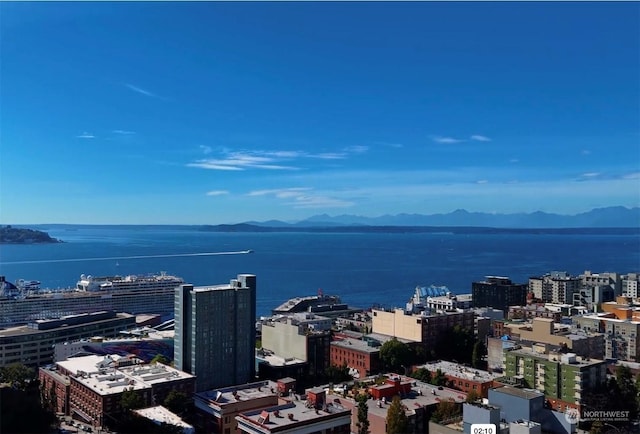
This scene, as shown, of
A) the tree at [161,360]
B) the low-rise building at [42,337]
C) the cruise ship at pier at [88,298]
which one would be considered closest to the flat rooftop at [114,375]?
the tree at [161,360]

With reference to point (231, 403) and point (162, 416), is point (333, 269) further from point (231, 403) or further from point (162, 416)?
point (162, 416)

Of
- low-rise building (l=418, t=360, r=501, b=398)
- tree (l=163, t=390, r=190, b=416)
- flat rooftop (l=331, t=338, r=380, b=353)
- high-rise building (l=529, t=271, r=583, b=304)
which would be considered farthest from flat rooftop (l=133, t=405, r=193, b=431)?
high-rise building (l=529, t=271, r=583, b=304)

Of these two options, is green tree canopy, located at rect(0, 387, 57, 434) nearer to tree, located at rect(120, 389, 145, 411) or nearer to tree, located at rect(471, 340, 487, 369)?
tree, located at rect(120, 389, 145, 411)

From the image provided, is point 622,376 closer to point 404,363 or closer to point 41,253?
point 404,363

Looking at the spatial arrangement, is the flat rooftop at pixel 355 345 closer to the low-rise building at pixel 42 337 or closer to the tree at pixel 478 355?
the tree at pixel 478 355

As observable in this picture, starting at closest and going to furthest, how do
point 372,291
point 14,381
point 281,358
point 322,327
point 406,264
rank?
point 14,381 → point 281,358 → point 322,327 → point 372,291 → point 406,264

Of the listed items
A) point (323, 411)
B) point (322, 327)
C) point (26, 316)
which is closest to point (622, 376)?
point (323, 411)
